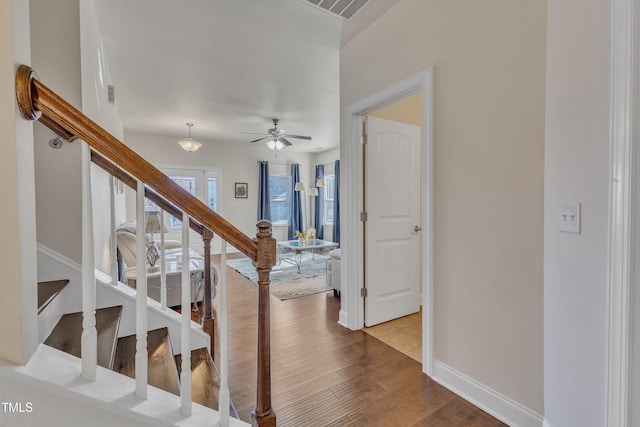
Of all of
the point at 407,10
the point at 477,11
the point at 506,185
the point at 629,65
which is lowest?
the point at 506,185

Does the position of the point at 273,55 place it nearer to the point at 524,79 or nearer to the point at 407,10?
the point at 407,10

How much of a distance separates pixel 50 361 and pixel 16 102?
2.48ft

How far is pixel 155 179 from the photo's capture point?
3.16ft

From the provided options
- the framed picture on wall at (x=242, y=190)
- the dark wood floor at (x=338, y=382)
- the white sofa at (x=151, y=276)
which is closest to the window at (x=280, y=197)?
the framed picture on wall at (x=242, y=190)

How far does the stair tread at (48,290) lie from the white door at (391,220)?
7.03ft

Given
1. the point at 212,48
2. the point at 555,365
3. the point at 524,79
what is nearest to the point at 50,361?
the point at 555,365

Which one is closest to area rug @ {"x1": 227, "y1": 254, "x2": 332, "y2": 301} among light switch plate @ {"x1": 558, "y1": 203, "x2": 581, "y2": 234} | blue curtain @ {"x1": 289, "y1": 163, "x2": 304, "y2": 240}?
blue curtain @ {"x1": 289, "y1": 163, "x2": 304, "y2": 240}

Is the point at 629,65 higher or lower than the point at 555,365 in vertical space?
higher

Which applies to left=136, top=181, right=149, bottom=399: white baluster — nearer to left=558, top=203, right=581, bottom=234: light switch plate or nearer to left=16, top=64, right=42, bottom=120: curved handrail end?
left=16, top=64, right=42, bottom=120: curved handrail end

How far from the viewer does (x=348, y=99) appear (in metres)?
2.63

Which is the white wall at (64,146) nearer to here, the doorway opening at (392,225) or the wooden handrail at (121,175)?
the wooden handrail at (121,175)

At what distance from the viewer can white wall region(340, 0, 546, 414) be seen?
1.42m

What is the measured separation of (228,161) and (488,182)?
628 cm

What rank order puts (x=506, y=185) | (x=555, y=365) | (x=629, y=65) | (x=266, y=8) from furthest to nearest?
(x=266, y=8), (x=506, y=185), (x=555, y=365), (x=629, y=65)
